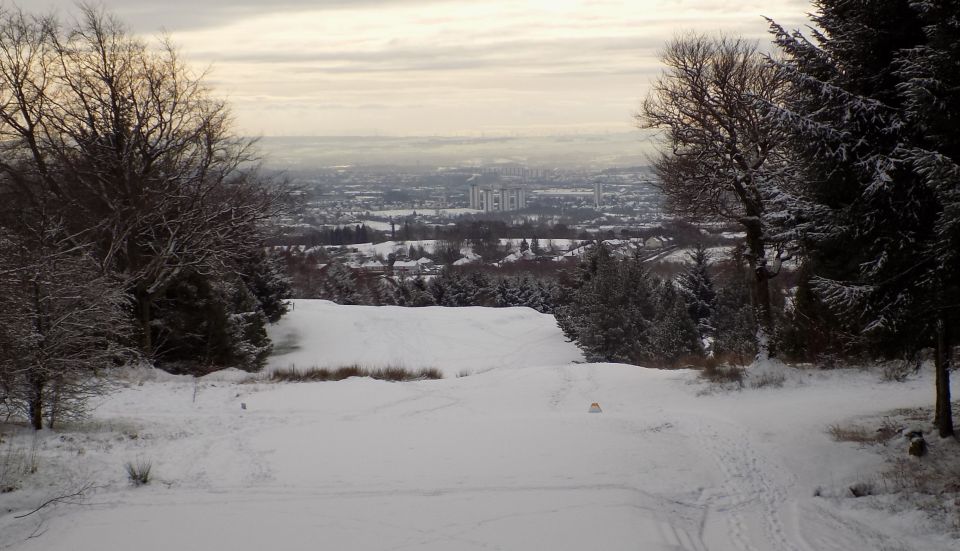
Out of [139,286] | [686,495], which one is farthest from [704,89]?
[139,286]

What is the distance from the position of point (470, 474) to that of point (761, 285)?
28.9 feet

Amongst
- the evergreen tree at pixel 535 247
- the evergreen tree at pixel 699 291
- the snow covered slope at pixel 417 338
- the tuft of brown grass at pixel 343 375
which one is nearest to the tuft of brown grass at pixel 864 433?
the tuft of brown grass at pixel 343 375

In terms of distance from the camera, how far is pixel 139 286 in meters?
17.4

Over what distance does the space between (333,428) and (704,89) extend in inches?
406

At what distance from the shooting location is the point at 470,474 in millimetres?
8531

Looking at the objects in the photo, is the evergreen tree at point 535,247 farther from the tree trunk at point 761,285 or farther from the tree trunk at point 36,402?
the tree trunk at point 36,402

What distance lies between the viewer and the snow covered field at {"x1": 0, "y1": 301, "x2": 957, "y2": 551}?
659 centimetres

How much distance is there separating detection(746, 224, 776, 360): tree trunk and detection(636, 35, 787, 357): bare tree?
20 millimetres

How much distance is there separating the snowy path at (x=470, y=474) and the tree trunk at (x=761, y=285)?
1.33 meters

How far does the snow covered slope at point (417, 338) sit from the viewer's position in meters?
26.5

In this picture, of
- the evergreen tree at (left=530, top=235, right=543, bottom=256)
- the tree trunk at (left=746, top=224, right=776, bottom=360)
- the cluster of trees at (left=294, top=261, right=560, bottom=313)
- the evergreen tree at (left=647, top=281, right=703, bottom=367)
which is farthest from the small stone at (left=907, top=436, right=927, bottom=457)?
the evergreen tree at (left=530, top=235, right=543, bottom=256)

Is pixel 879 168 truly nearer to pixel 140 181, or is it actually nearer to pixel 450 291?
pixel 140 181

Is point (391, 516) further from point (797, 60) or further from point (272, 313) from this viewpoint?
point (272, 313)

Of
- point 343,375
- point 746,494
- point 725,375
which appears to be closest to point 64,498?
point 746,494
